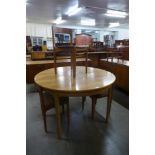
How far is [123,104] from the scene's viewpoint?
2891 mm

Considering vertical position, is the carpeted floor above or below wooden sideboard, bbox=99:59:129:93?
below

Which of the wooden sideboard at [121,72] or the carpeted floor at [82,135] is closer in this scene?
the carpeted floor at [82,135]

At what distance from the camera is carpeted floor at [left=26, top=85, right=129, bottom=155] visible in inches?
65.9

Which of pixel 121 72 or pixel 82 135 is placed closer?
pixel 82 135

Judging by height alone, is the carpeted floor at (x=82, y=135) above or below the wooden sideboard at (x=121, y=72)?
below

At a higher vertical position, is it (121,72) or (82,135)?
(121,72)

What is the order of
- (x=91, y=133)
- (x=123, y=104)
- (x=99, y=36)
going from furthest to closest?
(x=99, y=36), (x=123, y=104), (x=91, y=133)

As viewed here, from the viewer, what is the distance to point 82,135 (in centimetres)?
194

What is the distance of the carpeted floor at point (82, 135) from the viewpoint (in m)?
1.67

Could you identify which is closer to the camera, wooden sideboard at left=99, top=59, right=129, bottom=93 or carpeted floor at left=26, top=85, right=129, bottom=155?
carpeted floor at left=26, top=85, right=129, bottom=155

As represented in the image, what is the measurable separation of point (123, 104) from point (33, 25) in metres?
9.28
